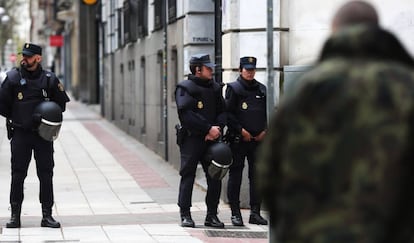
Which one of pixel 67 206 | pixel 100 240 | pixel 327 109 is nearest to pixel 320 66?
pixel 327 109

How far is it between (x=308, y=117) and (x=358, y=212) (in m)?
0.36

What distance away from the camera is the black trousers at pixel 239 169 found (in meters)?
10.7

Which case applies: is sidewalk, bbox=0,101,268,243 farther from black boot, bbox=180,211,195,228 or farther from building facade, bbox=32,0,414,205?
building facade, bbox=32,0,414,205

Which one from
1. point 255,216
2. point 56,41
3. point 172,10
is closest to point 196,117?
point 255,216

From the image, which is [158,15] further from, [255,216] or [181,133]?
[181,133]

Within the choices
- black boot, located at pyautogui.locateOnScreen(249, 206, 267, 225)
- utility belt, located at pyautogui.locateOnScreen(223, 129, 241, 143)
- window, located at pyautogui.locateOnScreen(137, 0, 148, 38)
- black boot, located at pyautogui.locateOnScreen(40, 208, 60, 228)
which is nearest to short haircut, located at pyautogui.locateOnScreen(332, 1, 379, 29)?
utility belt, located at pyautogui.locateOnScreen(223, 129, 241, 143)

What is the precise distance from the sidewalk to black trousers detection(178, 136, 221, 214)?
27cm

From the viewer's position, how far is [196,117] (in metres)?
10.1

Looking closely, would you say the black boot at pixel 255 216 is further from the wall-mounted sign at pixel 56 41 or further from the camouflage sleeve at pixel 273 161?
the wall-mounted sign at pixel 56 41

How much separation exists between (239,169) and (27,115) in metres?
2.35

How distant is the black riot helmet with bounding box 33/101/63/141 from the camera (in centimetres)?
984

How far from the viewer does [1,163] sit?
1762 centimetres

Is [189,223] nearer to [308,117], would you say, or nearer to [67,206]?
[67,206]

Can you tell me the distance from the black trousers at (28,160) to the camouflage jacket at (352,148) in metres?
6.99
